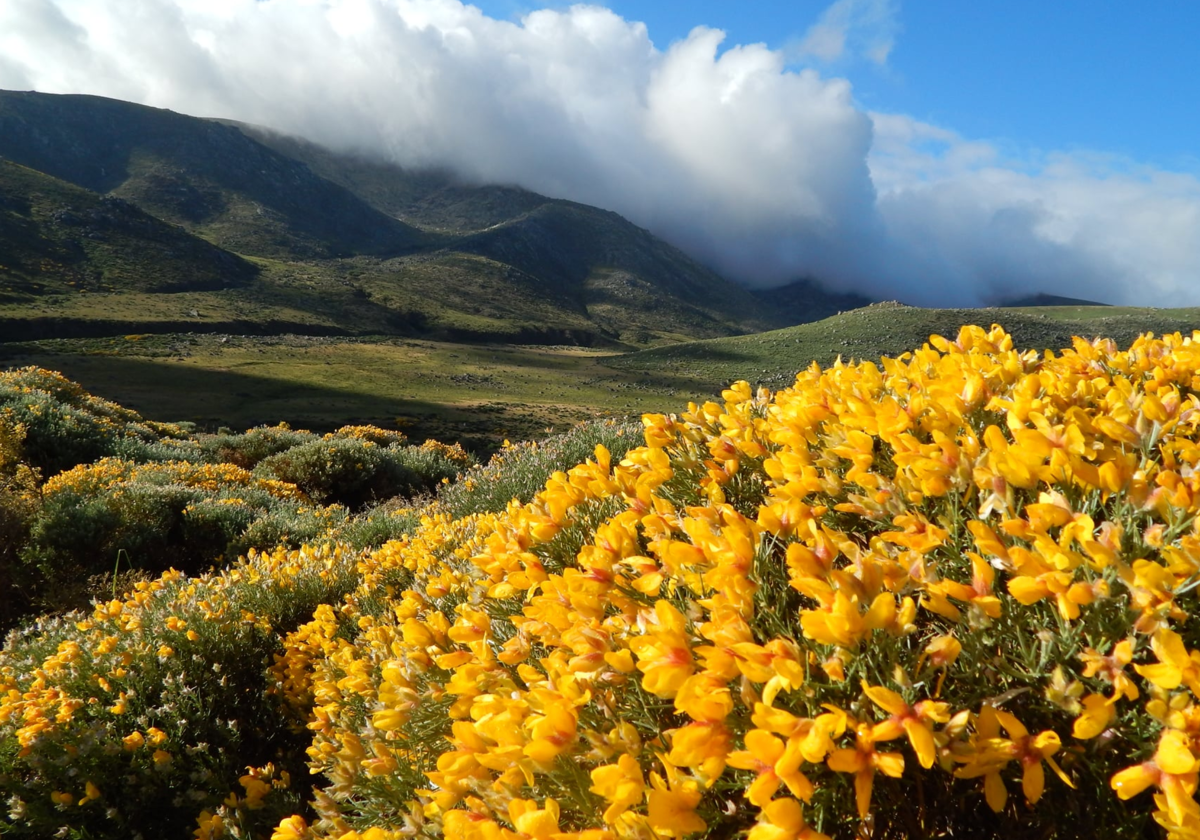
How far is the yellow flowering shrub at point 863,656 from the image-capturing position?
1.01m

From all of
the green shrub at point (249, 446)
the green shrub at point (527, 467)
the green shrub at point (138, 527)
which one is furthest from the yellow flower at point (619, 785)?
the green shrub at point (249, 446)

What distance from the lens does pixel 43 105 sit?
190 meters

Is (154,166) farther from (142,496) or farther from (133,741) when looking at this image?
(133,741)

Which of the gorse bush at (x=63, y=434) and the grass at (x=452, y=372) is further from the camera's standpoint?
the grass at (x=452, y=372)

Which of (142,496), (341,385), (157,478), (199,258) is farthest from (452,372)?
(199,258)

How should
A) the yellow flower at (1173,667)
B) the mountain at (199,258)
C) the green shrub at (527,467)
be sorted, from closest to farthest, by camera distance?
the yellow flower at (1173,667), the green shrub at (527,467), the mountain at (199,258)

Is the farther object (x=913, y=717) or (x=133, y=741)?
(x=133, y=741)

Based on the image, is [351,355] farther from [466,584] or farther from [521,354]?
[466,584]

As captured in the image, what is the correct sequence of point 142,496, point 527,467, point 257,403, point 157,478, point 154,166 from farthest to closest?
point 154,166 < point 257,403 < point 157,478 < point 142,496 < point 527,467

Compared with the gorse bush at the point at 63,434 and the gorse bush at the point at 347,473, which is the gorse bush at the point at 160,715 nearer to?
the gorse bush at the point at 347,473

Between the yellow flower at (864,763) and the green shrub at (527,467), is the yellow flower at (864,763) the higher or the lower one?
the higher one

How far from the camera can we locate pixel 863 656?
3.74 ft

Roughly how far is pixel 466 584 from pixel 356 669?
494 millimetres

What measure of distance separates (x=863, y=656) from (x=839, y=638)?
0.39 feet
